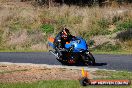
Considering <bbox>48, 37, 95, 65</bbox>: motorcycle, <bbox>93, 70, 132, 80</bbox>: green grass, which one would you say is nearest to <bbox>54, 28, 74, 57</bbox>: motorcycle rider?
<bbox>48, 37, 95, 65</bbox>: motorcycle

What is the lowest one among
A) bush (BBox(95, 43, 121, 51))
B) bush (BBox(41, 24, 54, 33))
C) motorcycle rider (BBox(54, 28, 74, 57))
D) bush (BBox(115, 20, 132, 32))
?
bush (BBox(95, 43, 121, 51))

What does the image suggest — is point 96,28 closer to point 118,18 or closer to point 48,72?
point 118,18

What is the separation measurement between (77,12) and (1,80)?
19283mm

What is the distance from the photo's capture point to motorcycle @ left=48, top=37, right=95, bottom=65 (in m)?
17.7

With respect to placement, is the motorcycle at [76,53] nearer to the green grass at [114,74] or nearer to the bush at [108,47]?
the green grass at [114,74]

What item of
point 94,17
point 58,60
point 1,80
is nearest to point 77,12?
point 94,17

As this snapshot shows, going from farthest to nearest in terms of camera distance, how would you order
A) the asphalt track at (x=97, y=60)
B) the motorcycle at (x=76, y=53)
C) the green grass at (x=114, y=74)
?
the motorcycle at (x=76, y=53)
the asphalt track at (x=97, y=60)
the green grass at (x=114, y=74)

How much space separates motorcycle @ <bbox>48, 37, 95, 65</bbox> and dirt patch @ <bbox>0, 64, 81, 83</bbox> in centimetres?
166

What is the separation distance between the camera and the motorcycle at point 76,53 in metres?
17.7

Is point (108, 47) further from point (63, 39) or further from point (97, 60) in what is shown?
point (63, 39)

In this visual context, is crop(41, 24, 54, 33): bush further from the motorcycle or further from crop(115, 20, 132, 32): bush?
the motorcycle

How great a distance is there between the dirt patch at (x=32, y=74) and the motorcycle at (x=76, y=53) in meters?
1.66

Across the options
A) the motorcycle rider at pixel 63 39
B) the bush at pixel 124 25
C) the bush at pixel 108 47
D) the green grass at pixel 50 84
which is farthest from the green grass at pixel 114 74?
the bush at pixel 124 25

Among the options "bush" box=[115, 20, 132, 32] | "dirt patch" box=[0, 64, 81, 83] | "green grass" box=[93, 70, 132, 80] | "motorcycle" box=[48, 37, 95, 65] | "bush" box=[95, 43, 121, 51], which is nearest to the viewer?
"dirt patch" box=[0, 64, 81, 83]
